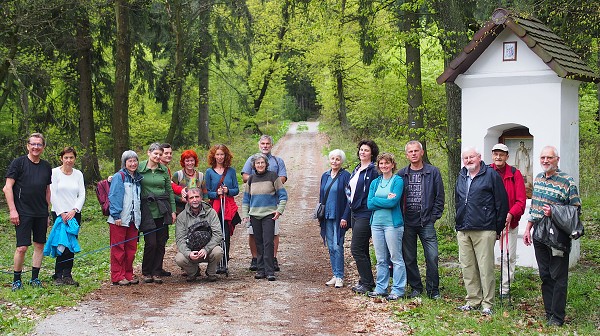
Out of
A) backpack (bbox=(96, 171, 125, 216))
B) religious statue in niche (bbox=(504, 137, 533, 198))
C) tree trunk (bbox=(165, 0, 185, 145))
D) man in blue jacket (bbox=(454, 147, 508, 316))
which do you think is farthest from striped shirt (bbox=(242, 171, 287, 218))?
tree trunk (bbox=(165, 0, 185, 145))

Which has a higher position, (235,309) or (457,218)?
(457,218)

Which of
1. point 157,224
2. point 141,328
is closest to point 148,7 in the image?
point 157,224

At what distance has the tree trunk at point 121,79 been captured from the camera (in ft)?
47.6

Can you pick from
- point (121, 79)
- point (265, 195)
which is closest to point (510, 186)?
point (265, 195)

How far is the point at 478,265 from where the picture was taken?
6.95m

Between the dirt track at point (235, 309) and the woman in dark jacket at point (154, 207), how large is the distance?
0.36 metres

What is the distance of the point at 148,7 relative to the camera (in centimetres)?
1791

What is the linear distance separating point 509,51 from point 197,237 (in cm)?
506

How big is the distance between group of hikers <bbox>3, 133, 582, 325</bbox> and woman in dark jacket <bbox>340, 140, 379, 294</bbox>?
12 millimetres

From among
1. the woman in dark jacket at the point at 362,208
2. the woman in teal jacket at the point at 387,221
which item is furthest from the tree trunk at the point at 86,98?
the woman in teal jacket at the point at 387,221

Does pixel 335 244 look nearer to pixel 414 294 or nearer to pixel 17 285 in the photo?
pixel 414 294

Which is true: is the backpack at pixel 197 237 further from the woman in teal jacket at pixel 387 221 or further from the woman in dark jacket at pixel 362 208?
the woman in teal jacket at pixel 387 221

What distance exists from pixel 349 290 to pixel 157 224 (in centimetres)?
267

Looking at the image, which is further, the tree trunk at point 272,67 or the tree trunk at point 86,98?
the tree trunk at point 272,67
